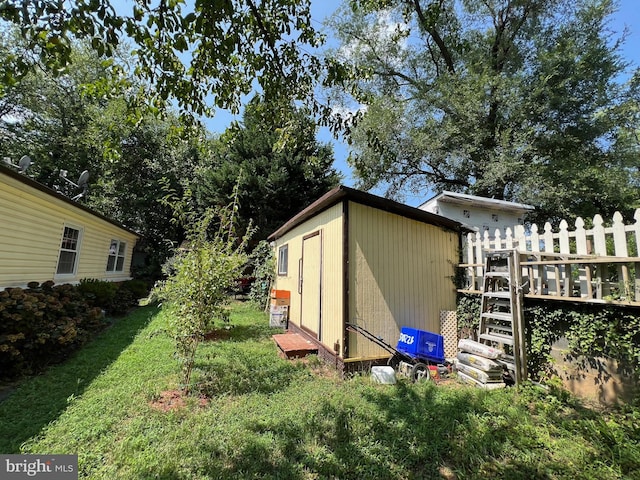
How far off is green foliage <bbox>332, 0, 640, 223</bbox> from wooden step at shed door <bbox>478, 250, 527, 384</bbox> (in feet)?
25.0

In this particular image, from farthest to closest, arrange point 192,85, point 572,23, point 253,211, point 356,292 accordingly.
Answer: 1. point 253,211
2. point 572,23
3. point 356,292
4. point 192,85

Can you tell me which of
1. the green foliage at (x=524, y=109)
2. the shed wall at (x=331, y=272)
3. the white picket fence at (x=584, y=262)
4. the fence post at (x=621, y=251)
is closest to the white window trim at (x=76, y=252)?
the shed wall at (x=331, y=272)

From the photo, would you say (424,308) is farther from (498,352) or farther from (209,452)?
(209,452)

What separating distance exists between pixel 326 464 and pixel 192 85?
3.54 metres

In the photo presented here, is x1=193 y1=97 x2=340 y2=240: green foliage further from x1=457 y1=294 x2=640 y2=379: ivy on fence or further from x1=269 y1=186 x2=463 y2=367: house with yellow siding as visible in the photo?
x1=457 y1=294 x2=640 y2=379: ivy on fence

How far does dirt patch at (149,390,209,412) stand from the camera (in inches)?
132

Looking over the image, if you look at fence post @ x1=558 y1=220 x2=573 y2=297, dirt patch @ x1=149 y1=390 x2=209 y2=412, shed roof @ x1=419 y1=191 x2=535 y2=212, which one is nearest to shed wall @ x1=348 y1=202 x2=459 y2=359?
fence post @ x1=558 y1=220 x2=573 y2=297

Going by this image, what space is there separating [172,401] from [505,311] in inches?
188

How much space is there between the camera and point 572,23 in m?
12.6

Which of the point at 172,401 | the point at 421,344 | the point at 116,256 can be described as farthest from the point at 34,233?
the point at 421,344

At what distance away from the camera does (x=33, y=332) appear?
4.50 m

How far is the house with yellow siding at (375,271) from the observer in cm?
452

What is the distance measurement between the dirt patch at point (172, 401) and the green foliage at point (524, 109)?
9624 mm

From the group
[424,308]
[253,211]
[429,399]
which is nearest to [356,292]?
[424,308]
